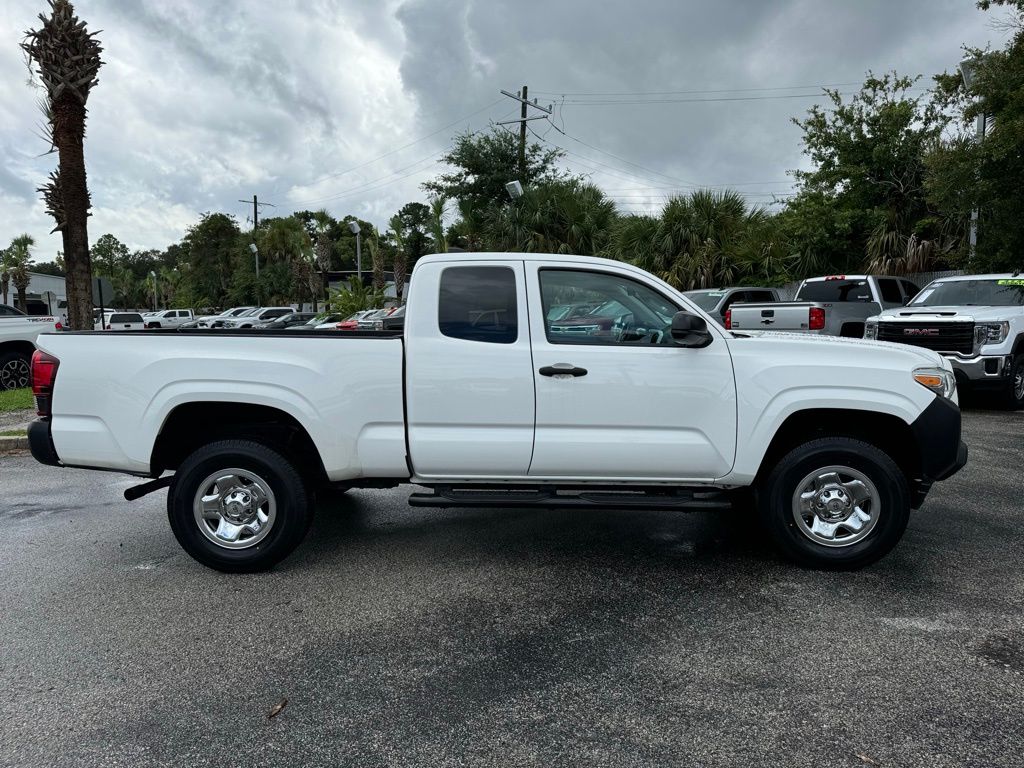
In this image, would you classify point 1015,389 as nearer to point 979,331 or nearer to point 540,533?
point 979,331

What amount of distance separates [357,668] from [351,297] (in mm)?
29676

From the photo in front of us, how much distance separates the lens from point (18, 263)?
53.5m

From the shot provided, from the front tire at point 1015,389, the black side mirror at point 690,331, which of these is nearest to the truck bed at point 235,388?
the black side mirror at point 690,331

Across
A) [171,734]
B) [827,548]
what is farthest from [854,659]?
[171,734]

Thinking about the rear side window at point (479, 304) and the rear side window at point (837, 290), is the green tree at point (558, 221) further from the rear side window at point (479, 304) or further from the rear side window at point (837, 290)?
the rear side window at point (479, 304)

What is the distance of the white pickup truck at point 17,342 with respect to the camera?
1248 centimetres

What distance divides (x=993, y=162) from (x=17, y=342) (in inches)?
679

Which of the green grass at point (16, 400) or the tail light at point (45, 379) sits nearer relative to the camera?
the tail light at point (45, 379)

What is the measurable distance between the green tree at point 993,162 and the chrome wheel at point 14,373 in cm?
1701

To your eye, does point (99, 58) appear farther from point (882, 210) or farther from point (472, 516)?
point (882, 210)

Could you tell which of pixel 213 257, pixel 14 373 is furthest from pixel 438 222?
pixel 213 257

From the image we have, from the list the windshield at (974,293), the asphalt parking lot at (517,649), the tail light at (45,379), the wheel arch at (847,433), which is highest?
the windshield at (974,293)

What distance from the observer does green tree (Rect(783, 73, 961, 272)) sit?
695 inches

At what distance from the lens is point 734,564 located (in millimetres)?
4469
